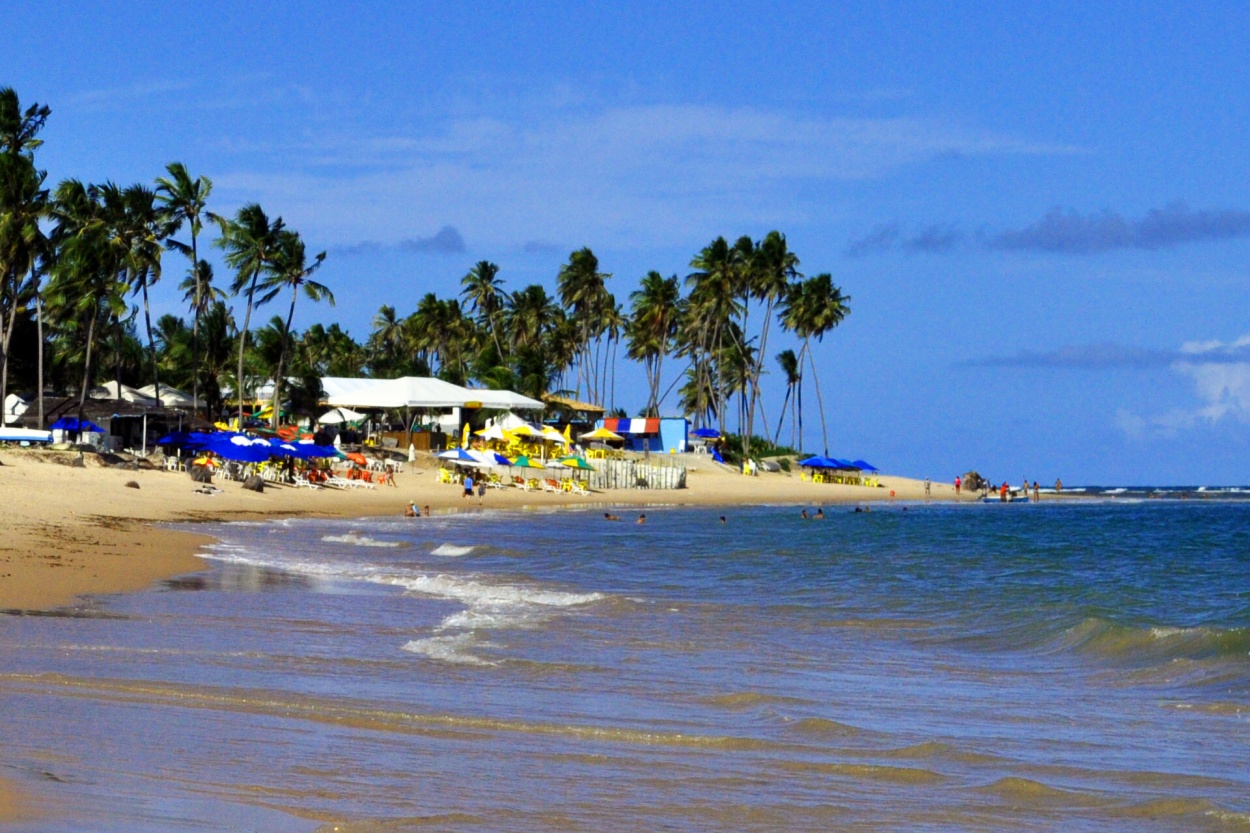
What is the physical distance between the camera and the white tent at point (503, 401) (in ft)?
203

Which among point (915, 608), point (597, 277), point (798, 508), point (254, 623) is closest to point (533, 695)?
point (254, 623)

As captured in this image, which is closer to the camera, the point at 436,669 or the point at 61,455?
the point at 436,669

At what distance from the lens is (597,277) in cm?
8956

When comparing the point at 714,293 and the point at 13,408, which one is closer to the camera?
the point at 13,408

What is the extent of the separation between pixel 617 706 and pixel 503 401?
53633 millimetres

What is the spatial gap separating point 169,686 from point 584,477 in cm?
4976

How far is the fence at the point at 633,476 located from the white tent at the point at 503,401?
4938 millimetres

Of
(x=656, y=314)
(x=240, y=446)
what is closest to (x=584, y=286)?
(x=656, y=314)

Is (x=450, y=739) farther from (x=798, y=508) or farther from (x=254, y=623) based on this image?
(x=798, y=508)

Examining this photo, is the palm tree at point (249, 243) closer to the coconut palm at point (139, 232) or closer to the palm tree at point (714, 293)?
the coconut palm at point (139, 232)

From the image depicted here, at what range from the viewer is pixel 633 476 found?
60094 mm

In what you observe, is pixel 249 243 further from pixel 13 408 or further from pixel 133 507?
pixel 133 507

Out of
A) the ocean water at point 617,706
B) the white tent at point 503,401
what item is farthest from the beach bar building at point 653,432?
the ocean water at point 617,706

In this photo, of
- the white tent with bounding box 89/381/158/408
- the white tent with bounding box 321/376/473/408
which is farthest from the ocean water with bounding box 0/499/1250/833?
the white tent with bounding box 321/376/473/408
